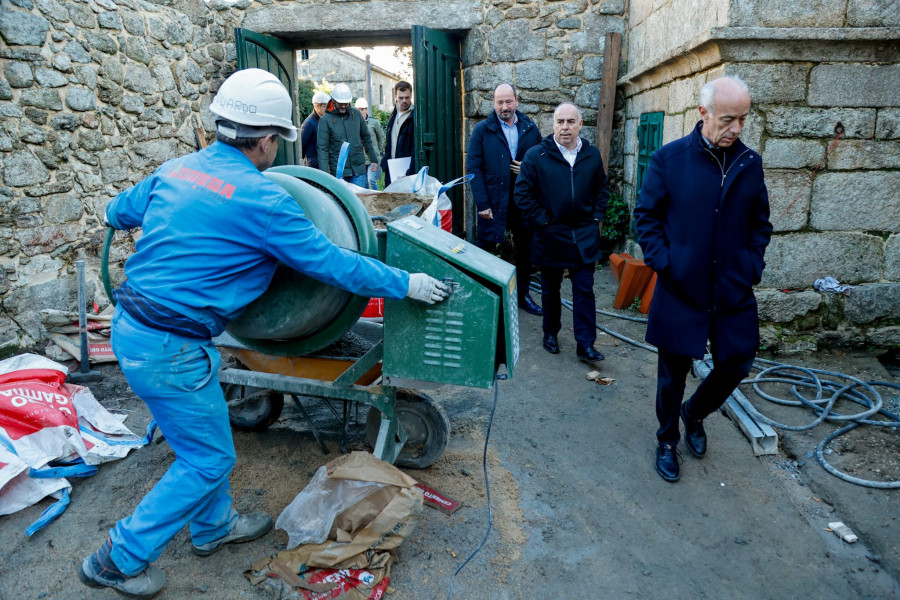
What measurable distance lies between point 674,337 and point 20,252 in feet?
14.1

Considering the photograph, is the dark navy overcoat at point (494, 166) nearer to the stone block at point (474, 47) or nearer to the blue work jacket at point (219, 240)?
the stone block at point (474, 47)

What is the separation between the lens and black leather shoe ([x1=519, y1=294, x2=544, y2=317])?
5.84 metres

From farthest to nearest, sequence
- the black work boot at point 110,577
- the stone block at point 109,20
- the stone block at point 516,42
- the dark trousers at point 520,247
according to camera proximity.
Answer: the stone block at point 516,42
the dark trousers at point 520,247
the stone block at point 109,20
the black work boot at point 110,577

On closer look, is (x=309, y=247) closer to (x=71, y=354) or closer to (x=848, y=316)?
(x=71, y=354)

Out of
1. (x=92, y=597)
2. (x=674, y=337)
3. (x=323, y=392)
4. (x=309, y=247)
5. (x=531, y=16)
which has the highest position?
(x=531, y=16)

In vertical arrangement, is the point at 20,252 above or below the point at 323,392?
above

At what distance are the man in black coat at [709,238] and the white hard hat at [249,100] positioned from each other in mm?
1737

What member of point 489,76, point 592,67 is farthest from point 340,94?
point 592,67

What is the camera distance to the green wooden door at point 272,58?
23.2 ft

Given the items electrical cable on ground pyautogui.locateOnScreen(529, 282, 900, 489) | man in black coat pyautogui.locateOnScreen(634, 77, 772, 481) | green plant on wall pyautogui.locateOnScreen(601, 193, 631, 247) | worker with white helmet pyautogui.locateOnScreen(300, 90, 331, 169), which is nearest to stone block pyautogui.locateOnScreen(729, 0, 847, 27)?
electrical cable on ground pyautogui.locateOnScreen(529, 282, 900, 489)

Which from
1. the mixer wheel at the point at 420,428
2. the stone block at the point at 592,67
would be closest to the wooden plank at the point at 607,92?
the stone block at the point at 592,67

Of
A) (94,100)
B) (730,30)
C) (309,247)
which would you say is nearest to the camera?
(309,247)

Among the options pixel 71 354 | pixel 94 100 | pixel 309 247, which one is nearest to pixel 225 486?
pixel 309 247

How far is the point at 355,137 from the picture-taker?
8.17 metres
